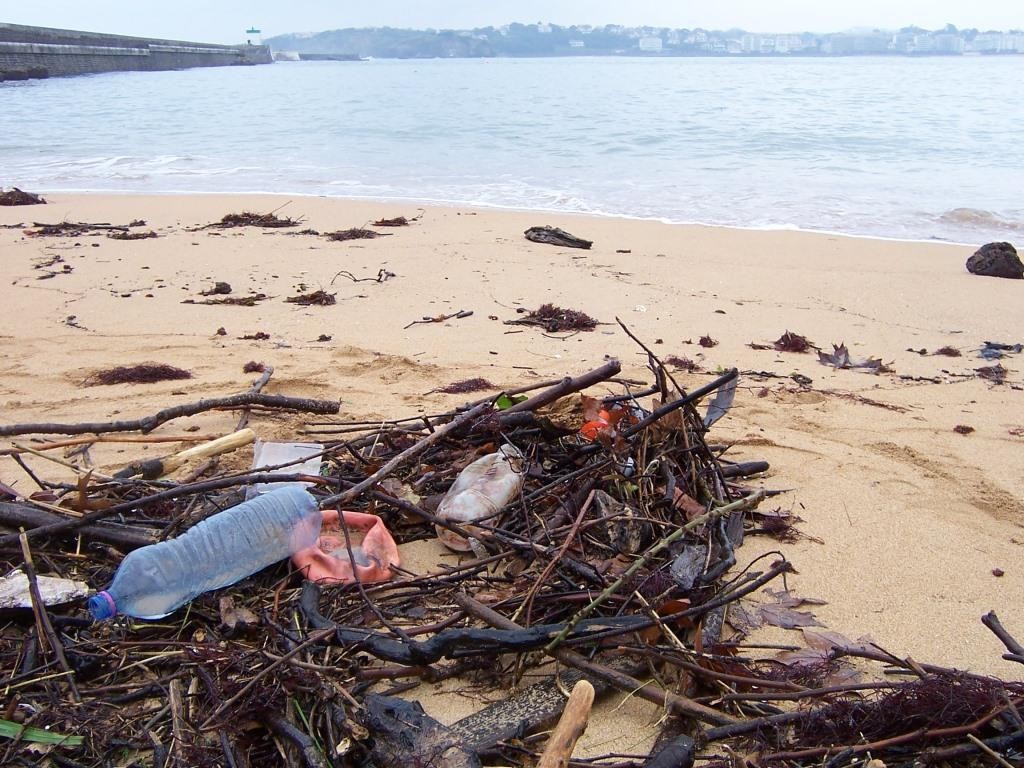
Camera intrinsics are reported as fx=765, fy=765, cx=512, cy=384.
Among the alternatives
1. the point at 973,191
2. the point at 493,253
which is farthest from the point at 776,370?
the point at 973,191

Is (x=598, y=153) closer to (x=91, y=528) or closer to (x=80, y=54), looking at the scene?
(x=91, y=528)

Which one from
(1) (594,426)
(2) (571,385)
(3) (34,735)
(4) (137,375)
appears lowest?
(4) (137,375)

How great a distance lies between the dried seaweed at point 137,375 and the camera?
4117 mm

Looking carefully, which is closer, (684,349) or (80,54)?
(684,349)

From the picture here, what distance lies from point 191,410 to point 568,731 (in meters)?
2.52

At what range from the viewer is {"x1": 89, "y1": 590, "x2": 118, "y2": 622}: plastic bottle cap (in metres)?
2.00

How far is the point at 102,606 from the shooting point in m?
2.00

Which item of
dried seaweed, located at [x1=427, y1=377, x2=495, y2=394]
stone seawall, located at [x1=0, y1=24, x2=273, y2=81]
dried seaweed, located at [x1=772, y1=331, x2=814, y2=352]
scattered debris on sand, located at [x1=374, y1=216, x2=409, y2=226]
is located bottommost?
dried seaweed, located at [x1=772, y1=331, x2=814, y2=352]

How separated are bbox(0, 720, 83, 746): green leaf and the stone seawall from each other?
1792 inches

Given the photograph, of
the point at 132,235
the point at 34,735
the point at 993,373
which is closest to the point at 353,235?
the point at 132,235

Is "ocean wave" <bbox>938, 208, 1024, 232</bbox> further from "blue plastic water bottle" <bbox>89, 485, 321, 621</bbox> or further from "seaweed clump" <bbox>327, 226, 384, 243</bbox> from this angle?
"blue plastic water bottle" <bbox>89, 485, 321, 621</bbox>

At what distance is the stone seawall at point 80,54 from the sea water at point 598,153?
13.2 metres

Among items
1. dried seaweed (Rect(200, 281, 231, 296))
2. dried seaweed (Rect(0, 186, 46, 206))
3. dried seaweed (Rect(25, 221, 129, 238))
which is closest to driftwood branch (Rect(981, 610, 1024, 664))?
dried seaweed (Rect(200, 281, 231, 296))

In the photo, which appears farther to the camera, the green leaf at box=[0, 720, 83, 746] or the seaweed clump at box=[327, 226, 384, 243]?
the seaweed clump at box=[327, 226, 384, 243]
